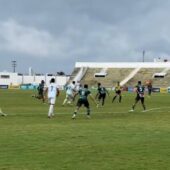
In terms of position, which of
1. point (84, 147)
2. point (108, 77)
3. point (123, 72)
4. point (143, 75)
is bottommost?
point (84, 147)

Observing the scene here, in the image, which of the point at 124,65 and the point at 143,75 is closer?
the point at 143,75

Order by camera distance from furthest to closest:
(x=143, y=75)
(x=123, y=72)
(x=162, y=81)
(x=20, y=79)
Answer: (x=20, y=79)
(x=123, y=72)
(x=143, y=75)
(x=162, y=81)

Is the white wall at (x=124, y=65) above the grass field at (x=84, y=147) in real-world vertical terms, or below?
above

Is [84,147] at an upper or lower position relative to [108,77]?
lower

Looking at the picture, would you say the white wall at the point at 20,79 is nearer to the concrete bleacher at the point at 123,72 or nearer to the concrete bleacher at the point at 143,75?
the concrete bleacher at the point at 123,72

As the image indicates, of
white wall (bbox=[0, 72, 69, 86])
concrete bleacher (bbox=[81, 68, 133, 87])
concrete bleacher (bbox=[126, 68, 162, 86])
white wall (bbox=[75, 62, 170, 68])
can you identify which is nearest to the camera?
concrete bleacher (bbox=[126, 68, 162, 86])

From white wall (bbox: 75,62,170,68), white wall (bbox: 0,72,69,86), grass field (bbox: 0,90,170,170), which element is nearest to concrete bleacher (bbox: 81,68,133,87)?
white wall (bbox: 75,62,170,68)

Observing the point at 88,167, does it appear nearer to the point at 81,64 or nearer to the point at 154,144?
the point at 154,144

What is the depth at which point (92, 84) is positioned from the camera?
12525 cm

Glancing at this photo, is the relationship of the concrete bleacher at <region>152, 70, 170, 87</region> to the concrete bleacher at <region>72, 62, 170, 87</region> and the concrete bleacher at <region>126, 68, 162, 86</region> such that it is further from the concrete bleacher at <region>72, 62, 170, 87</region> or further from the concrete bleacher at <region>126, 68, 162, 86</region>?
the concrete bleacher at <region>126, 68, 162, 86</region>

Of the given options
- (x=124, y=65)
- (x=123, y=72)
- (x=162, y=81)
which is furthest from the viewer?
(x=124, y=65)

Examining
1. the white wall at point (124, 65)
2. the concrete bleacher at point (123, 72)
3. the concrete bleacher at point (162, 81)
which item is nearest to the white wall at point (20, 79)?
the white wall at point (124, 65)

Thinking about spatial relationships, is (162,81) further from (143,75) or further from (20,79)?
(20,79)

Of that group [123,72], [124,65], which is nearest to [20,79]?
[124,65]
